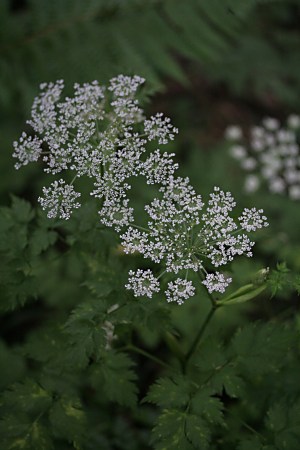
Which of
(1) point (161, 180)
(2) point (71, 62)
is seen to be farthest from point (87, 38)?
(1) point (161, 180)

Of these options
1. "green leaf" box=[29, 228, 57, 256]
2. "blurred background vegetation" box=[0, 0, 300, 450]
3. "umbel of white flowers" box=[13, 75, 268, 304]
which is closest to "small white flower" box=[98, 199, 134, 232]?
"umbel of white flowers" box=[13, 75, 268, 304]

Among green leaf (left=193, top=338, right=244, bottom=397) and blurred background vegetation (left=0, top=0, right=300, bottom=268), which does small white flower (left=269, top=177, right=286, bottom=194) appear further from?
green leaf (left=193, top=338, right=244, bottom=397)

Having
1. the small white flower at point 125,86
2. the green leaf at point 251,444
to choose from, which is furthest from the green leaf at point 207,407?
the small white flower at point 125,86

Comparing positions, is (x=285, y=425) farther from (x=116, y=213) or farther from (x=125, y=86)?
(x=125, y=86)

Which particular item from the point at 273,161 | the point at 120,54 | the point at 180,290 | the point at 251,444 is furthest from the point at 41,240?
the point at 273,161

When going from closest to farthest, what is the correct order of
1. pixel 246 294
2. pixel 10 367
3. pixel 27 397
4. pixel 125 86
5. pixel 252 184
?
pixel 246 294 < pixel 27 397 < pixel 125 86 < pixel 10 367 < pixel 252 184

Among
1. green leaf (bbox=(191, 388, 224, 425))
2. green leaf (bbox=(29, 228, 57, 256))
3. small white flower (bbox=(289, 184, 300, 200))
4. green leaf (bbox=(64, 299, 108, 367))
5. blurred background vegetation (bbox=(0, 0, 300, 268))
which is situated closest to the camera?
green leaf (bbox=(64, 299, 108, 367))

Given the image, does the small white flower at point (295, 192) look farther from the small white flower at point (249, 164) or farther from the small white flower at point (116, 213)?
the small white flower at point (116, 213)

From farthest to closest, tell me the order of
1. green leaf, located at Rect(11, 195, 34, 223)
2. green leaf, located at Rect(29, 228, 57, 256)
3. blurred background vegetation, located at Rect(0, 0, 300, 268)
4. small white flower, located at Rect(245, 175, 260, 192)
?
small white flower, located at Rect(245, 175, 260, 192), blurred background vegetation, located at Rect(0, 0, 300, 268), green leaf, located at Rect(11, 195, 34, 223), green leaf, located at Rect(29, 228, 57, 256)
